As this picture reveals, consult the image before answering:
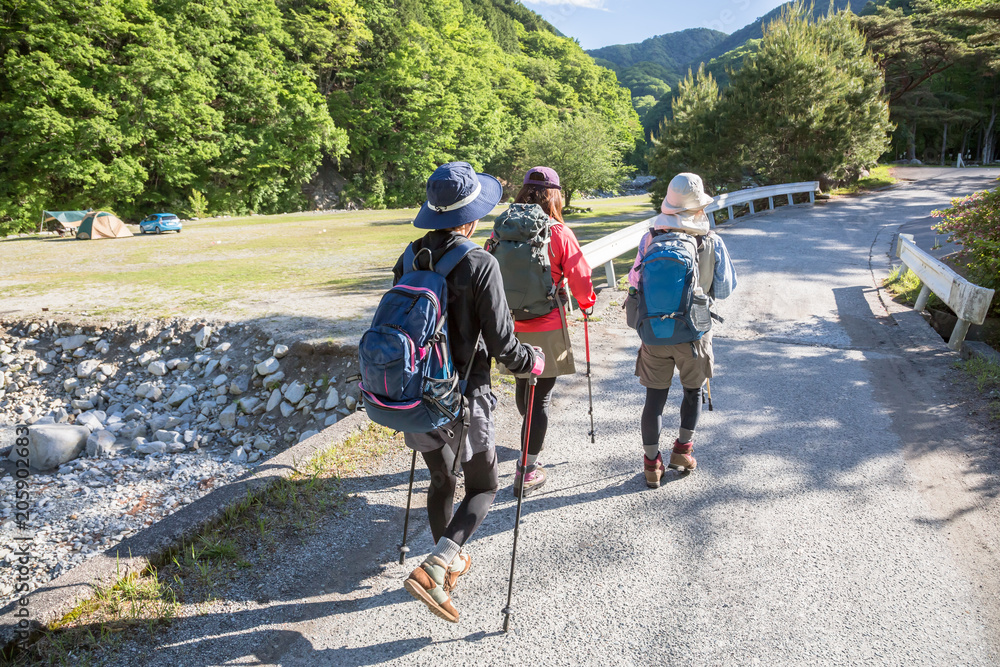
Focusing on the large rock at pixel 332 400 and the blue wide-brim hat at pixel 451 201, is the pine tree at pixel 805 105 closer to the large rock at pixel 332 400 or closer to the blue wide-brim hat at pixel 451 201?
the large rock at pixel 332 400

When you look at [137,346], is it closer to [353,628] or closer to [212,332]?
[212,332]

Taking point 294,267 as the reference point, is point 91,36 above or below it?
above

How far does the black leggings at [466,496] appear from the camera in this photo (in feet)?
9.25

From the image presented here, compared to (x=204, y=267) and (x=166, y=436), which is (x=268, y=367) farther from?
(x=204, y=267)

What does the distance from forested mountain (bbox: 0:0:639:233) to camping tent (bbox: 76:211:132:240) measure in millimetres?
9027

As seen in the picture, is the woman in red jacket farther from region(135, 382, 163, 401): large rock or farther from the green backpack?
region(135, 382, 163, 401): large rock

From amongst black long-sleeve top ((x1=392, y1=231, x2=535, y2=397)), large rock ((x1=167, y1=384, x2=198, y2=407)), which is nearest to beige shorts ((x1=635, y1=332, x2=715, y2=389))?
black long-sleeve top ((x1=392, y1=231, x2=535, y2=397))

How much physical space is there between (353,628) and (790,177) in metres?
21.5

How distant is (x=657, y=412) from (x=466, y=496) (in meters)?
1.58

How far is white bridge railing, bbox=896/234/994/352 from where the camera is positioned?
5773 mm

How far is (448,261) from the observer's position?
2625 millimetres

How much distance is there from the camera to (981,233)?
6758 mm

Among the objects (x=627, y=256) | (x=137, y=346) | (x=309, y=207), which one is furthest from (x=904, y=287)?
(x=309, y=207)

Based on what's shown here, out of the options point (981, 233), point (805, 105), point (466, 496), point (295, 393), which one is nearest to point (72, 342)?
point (295, 393)
